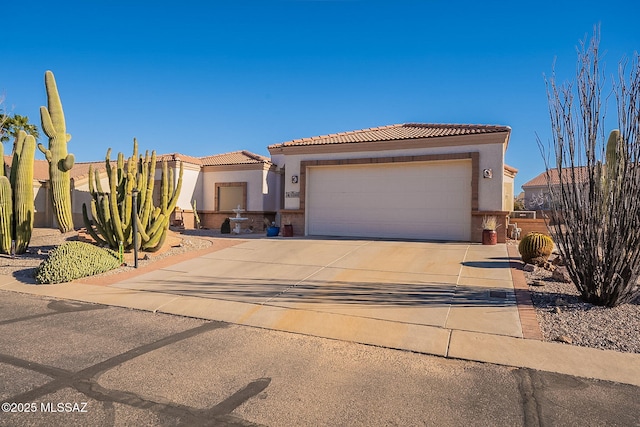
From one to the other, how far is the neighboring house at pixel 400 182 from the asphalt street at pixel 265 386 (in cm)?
1041

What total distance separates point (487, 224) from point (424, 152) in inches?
137

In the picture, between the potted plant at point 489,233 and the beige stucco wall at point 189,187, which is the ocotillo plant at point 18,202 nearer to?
the beige stucco wall at point 189,187

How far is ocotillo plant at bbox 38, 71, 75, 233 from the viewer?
14.7 metres

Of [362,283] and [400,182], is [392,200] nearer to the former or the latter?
[400,182]

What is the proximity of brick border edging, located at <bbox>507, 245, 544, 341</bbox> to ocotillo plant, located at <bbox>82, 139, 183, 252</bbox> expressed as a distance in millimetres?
9406

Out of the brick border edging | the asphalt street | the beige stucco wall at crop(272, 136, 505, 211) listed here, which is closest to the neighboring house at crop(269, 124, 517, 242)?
the beige stucco wall at crop(272, 136, 505, 211)

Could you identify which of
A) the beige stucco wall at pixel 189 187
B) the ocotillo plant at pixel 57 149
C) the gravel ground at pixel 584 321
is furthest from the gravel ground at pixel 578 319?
the beige stucco wall at pixel 189 187

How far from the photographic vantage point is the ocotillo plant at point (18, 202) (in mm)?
12266

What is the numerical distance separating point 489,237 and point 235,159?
14.8m

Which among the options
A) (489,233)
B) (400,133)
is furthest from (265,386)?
(400,133)

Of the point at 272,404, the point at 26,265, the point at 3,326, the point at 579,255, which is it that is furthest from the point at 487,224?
the point at 26,265

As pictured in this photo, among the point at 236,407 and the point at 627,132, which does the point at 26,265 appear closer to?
the point at 236,407

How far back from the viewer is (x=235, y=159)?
2316 cm

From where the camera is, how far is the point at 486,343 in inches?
203
